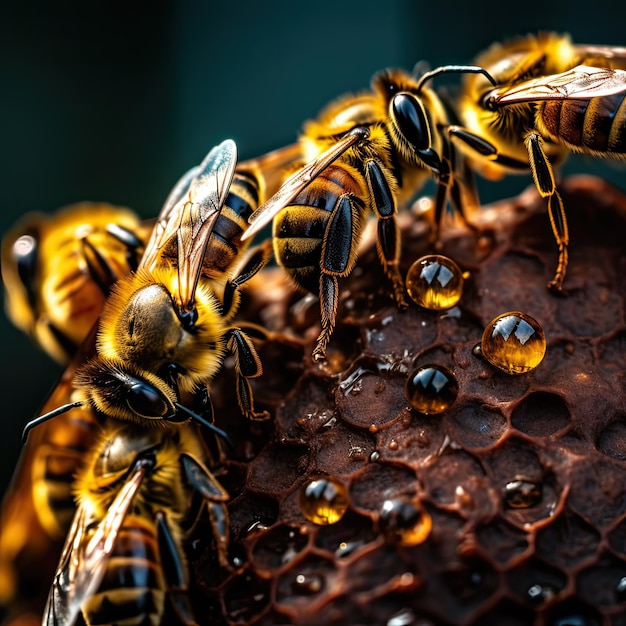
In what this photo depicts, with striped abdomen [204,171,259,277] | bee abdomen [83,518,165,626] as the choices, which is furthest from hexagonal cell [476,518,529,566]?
striped abdomen [204,171,259,277]

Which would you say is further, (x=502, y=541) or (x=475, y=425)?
(x=475, y=425)

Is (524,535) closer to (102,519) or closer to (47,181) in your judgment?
(102,519)

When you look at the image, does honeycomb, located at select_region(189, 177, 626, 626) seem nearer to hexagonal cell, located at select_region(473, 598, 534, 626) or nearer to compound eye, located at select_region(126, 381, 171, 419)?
hexagonal cell, located at select_region(473, 598, 534, 626)

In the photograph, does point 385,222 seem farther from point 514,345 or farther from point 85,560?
point 85,560

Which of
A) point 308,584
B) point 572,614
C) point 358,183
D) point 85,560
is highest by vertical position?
point 358,183

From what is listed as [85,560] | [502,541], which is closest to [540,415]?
[502,541]

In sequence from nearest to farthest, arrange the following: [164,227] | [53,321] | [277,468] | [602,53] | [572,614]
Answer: [572,614], [277,468], [164,227], [602,53], [53,321]

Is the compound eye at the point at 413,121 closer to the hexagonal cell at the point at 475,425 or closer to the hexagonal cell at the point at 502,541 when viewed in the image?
the hexagonal cell at the point at 475,425

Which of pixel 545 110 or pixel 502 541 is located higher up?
pixel 545 110
